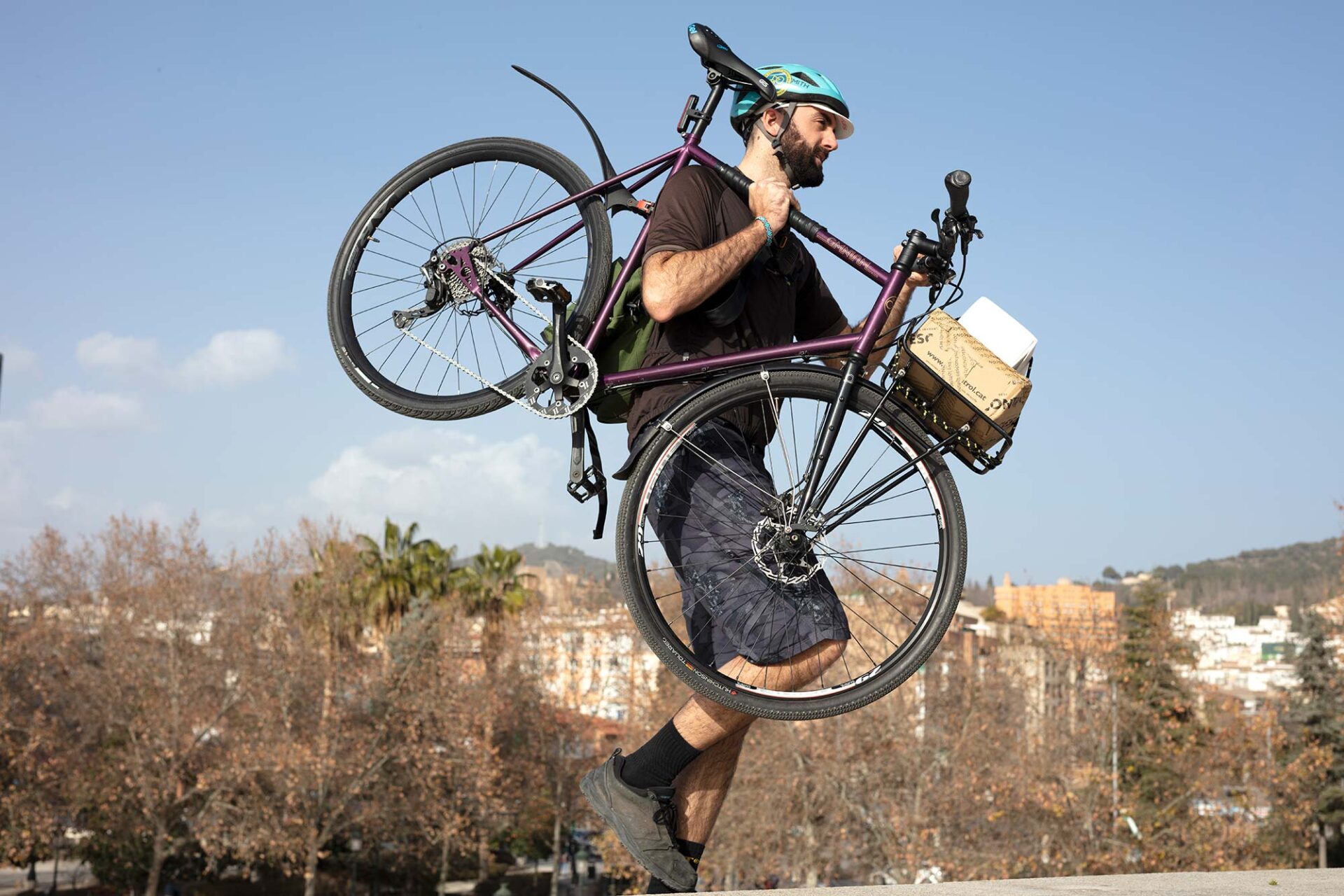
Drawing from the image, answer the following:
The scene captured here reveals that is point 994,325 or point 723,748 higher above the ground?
point 994,325

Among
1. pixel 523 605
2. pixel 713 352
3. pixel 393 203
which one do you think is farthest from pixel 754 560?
pixel 523 605

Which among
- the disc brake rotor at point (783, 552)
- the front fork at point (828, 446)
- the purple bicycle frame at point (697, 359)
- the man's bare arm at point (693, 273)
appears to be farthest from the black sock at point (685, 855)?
the man's bare arm at point (693, 273)

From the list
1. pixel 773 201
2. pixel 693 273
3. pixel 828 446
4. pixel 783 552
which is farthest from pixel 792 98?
pixel 783 552

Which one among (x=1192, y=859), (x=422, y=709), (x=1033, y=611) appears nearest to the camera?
(x=1192, y=859)

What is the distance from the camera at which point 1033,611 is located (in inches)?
1767

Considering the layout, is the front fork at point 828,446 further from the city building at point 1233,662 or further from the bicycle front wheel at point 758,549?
the city building at point 1233,662

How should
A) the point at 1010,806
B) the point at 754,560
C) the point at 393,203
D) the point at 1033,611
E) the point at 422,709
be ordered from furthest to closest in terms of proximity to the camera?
the point at 1033,611
the point at 422,709
the point at 1010,806
the point at 393,203
the point at 754,560

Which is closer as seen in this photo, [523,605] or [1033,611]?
[1033,611]

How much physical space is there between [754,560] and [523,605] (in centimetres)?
4738

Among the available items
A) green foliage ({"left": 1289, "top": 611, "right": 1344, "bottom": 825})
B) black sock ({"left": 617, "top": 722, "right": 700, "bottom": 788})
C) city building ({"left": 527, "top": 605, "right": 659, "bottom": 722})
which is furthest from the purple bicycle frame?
green foliage ({"left": 1289, "top": 611, "right": 1344, "bottom": 825})

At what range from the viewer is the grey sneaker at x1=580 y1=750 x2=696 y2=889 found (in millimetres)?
4234

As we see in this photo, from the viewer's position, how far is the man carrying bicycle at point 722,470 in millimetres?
3977

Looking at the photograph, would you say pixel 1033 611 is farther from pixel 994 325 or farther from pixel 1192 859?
pixel 994 325

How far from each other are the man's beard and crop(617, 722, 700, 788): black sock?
6.67 feet
